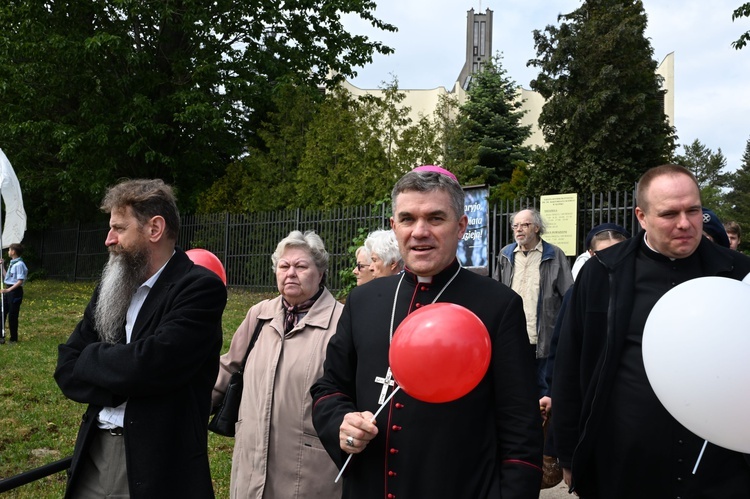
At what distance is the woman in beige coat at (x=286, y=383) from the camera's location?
3.43m

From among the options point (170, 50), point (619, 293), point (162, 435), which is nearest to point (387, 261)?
point (619, 293)

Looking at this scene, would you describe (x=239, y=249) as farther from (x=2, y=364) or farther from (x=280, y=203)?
(x=2, y=364)

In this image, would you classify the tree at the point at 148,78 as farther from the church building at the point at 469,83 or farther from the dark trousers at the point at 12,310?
the dark trousers at the point at 12,310

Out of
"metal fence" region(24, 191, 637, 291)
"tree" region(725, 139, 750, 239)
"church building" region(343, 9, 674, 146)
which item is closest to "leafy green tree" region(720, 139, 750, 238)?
"tree" region(725, 139, 750, 239)

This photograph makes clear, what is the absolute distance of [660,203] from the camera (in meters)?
2.97

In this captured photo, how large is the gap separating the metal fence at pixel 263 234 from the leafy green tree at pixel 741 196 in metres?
37.4

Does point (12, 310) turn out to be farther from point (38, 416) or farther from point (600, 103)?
point (600, 103)

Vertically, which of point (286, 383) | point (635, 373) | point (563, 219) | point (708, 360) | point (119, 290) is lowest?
point (286, 383)

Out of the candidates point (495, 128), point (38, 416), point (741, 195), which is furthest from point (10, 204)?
point (741, 195)

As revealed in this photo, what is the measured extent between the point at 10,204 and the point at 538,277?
881cm

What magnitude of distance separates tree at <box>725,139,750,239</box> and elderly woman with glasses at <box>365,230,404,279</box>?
167ft

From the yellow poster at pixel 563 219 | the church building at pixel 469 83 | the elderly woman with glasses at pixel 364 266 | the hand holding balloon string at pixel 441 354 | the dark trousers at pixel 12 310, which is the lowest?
the dark trousers at pixel 12 310

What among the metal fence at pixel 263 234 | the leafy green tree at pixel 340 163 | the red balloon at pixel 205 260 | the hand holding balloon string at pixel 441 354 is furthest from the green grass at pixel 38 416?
the leafy green tree at pixel 340 163

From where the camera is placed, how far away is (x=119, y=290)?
290 cm
